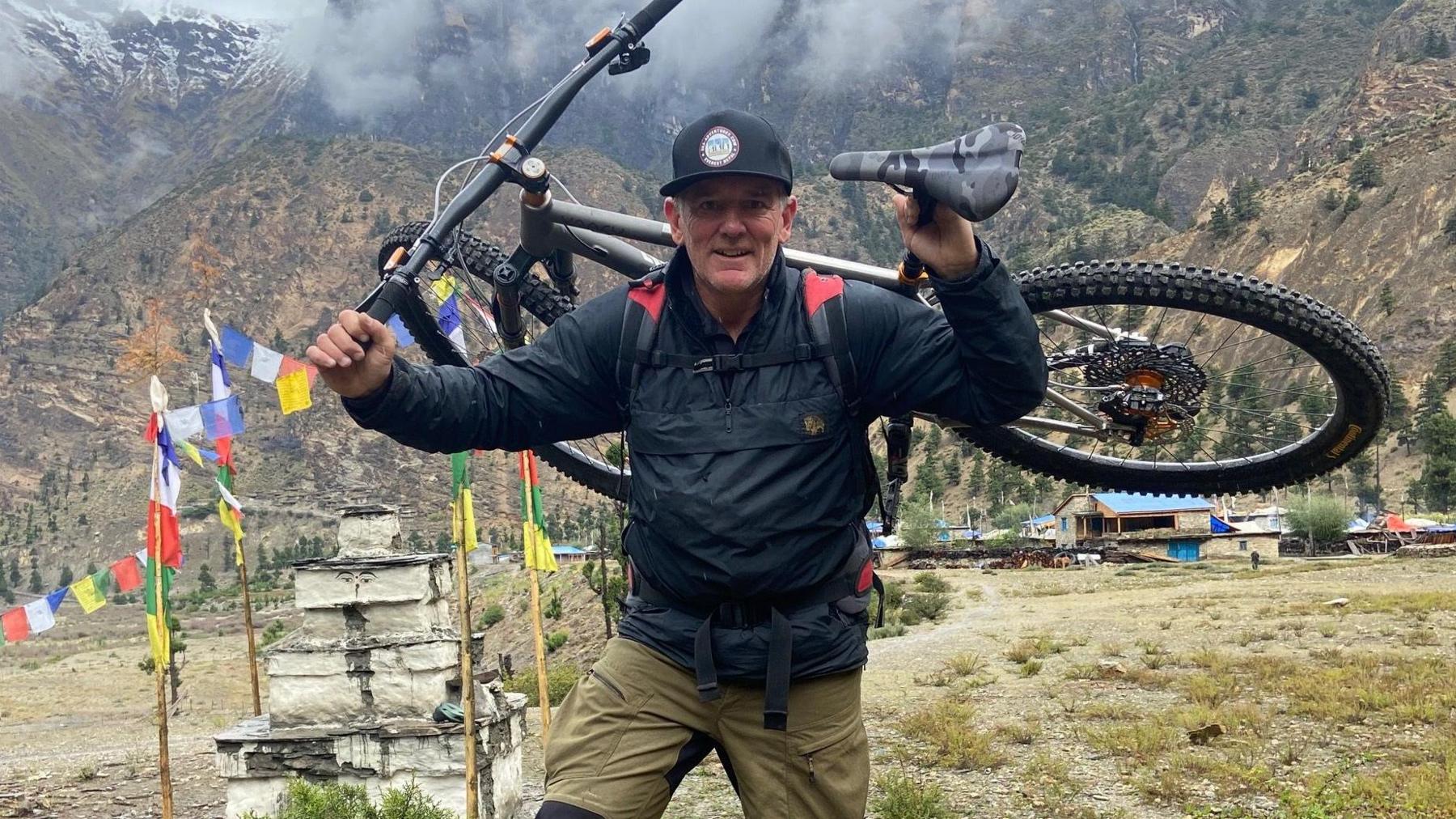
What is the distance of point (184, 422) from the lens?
12031mm

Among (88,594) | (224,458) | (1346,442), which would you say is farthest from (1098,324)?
(88,594)

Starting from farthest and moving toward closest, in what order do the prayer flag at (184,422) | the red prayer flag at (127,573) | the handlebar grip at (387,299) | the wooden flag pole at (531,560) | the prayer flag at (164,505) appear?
1. the red prayer flag at (127,573)
2. the wooden flag pole at (531,560)
3. the prayer flag at (184,422)
4. the prayer flag at (164,505)
5. the handlebar grip at (387,299)

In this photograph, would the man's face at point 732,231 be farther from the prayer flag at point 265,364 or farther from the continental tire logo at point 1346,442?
the prayer flag at point 265,364

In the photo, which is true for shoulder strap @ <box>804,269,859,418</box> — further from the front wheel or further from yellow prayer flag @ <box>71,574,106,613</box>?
yellow prayer flag @ <box>71,574,106,613</box>

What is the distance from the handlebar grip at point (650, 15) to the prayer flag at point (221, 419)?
8.86 m

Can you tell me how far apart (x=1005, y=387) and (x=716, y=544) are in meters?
0.78

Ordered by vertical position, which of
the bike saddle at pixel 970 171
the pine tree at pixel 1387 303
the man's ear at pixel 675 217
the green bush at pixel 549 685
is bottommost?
the green bush at pixel 549 685

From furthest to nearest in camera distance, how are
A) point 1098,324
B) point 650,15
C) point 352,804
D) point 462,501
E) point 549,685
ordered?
point 549,685 < point 462,501 < point 352,804 < point 1098,324 < point 650,15

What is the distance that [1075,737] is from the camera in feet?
31.5

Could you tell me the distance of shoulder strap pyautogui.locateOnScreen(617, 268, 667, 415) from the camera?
Result: 9.13ft

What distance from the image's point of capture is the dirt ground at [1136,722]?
7.29 meters

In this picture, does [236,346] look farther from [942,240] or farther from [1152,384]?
[942,240]

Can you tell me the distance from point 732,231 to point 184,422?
11173 millimetres

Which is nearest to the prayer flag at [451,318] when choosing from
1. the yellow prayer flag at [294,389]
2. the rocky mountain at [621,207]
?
the yellow prayer flag at [294,389]
